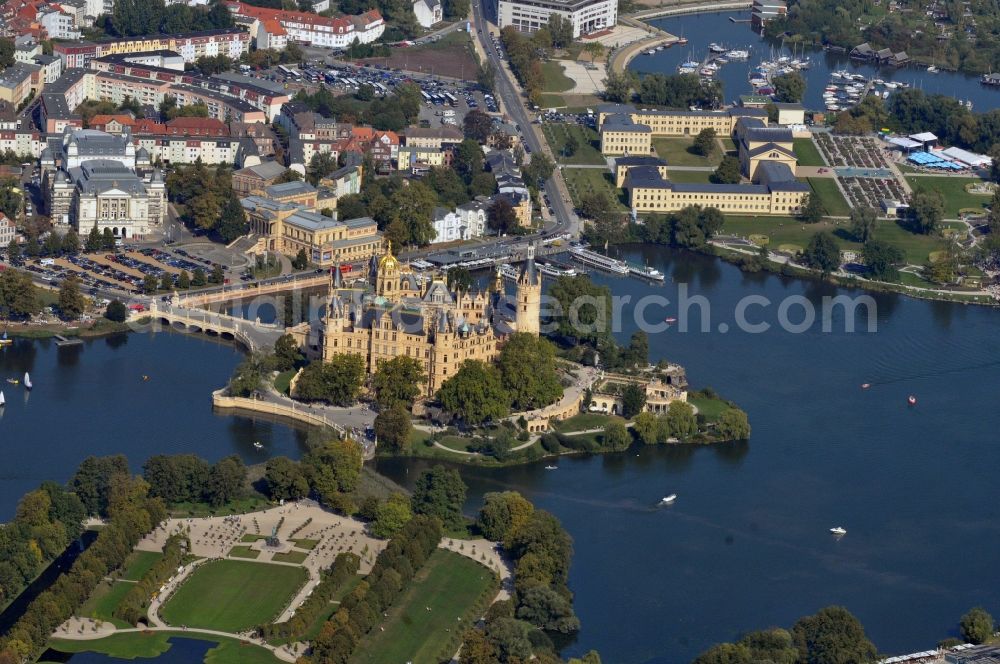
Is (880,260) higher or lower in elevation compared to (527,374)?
higher


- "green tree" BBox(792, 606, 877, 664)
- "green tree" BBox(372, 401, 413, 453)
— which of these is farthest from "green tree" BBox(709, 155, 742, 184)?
"green tree" BBox(792, 606, 877, 664)

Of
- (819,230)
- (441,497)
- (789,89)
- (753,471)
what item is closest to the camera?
(441,497)

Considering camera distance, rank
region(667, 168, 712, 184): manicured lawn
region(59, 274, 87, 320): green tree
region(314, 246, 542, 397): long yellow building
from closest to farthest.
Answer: region(314, 246, 542, 397): long yellow building < region(59, 274, 87, 320): green tree < region(667, 168, 712, 184): manicured lawn

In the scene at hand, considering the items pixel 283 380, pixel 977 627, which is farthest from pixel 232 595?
pixel 977 627

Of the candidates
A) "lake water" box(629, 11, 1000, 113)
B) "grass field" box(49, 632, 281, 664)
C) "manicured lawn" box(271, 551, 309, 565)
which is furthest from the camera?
"lake water" box(629, 11, 1000, 113)

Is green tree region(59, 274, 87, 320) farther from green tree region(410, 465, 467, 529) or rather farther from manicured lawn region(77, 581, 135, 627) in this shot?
manicured lawn region(77, 581, 135, 627)

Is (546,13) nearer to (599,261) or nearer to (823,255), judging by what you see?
(599,261)
